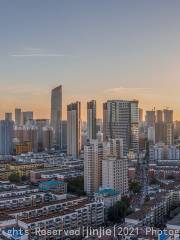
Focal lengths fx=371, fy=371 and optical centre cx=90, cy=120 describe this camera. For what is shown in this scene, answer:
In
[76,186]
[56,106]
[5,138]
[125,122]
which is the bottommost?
[76,186]

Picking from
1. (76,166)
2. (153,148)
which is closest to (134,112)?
(153,148)

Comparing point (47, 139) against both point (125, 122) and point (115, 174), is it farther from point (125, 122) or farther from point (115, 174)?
point (115, 174)

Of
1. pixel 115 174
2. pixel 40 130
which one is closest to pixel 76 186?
pixel 115 174

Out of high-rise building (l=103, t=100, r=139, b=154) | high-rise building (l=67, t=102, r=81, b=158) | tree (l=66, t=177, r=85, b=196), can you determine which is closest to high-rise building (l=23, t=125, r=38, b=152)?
high-rise building (l=67, t=102, r=81, b=158)

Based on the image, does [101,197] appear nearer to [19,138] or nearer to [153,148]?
[153,148]

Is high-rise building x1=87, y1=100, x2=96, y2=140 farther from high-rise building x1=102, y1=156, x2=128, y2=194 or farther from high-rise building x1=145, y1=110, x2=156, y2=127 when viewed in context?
high-rise building x1=102, y1=156, x2=128, y2=194

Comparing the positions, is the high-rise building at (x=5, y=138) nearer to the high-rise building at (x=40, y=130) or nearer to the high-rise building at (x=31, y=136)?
the high-rise building at (x=31, y=136)
